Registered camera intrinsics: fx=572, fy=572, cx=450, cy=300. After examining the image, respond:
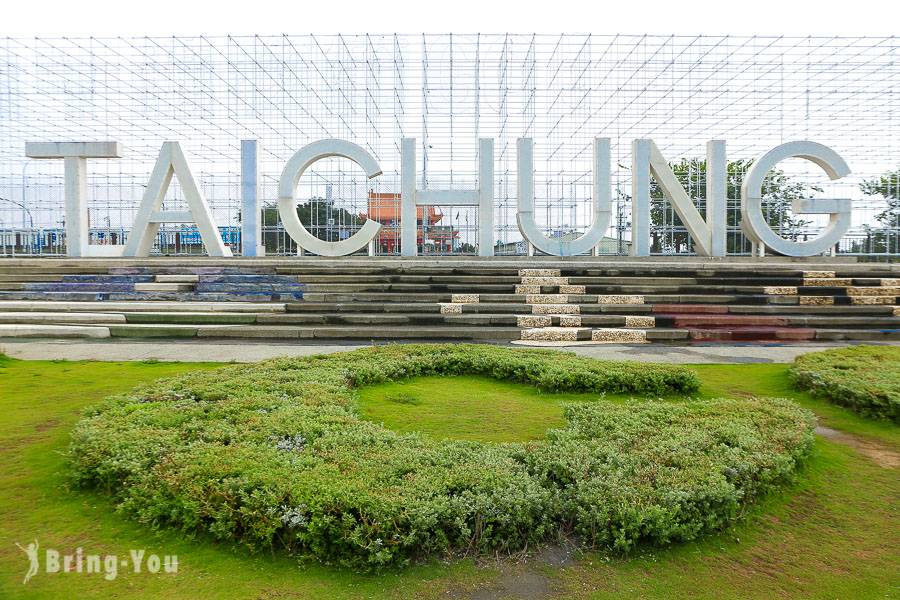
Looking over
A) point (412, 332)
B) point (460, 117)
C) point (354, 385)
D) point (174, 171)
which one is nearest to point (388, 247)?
point (460, 117)

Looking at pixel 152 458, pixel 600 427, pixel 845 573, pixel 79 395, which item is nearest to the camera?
pixel 845 573

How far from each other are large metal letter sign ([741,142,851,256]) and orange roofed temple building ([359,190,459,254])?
10.3 metres

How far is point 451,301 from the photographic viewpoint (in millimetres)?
10000

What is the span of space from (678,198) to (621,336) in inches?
282

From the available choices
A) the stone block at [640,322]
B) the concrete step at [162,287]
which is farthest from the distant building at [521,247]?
the concrete step at [162,287]

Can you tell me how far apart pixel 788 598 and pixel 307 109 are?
23.5 metres

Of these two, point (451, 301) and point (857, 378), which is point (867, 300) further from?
point (451, 301)

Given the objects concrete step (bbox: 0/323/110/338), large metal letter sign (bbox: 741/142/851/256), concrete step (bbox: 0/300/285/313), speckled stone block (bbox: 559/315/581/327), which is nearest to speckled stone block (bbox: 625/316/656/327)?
speckled stone block (bbox: 559/315/581/327)

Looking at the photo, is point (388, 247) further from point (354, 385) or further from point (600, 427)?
point (600, 427)

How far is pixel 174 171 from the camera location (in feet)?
47.5

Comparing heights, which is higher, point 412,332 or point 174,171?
point 174,171

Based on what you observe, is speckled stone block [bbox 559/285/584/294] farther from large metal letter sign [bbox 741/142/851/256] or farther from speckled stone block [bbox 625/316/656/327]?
large metal letter sign [bbox 741/142/851/256]

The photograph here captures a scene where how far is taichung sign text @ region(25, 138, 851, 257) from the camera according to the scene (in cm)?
1409

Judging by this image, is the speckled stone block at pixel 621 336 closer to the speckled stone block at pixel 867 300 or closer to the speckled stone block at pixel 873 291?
the speckled stone block at pixel 867 300
